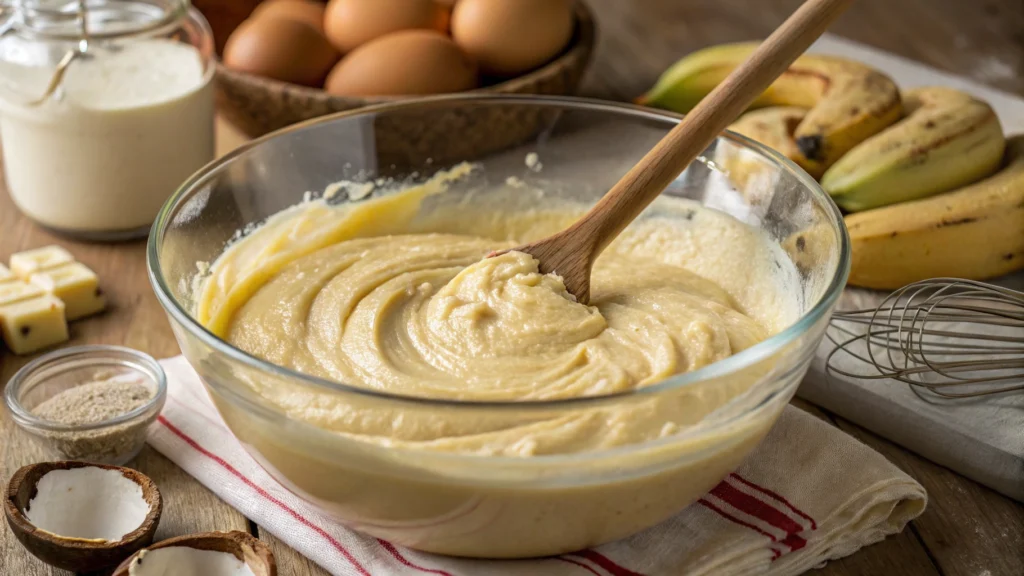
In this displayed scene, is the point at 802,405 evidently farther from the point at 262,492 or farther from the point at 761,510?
the point at 262,492

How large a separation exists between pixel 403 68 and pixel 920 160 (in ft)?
3.59

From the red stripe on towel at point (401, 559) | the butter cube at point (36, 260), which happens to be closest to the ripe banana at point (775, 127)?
the red stripe on towel at point (401, 559)

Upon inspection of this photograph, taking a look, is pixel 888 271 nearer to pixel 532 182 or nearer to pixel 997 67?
pixel 532 182

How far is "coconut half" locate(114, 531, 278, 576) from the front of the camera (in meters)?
1.28

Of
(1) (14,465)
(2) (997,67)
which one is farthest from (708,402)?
(2) (997,67)

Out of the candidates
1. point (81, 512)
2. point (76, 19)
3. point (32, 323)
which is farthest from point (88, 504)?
point (76, 19)

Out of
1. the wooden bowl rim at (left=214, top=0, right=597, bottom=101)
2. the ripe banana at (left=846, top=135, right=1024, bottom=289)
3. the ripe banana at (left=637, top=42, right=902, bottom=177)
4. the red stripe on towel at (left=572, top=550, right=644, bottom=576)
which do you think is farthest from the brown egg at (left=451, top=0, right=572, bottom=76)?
the red stripe on towel at (left=572, top=550, right=644, bottom=576)

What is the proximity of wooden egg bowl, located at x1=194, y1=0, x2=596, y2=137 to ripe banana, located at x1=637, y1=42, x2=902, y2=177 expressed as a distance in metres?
0.22

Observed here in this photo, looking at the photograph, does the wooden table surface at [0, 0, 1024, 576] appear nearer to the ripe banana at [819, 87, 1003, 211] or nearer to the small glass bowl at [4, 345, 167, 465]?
the small glass bowl at [4, 345, 167, 465]

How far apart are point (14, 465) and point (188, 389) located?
28 cm

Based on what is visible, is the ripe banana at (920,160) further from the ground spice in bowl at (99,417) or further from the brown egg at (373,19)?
the ground spice in bowl at (99,417)

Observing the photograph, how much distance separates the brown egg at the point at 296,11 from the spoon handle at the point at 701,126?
4.03ft

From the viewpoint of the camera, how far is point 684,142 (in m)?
1.57

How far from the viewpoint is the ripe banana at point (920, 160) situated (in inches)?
81.5
